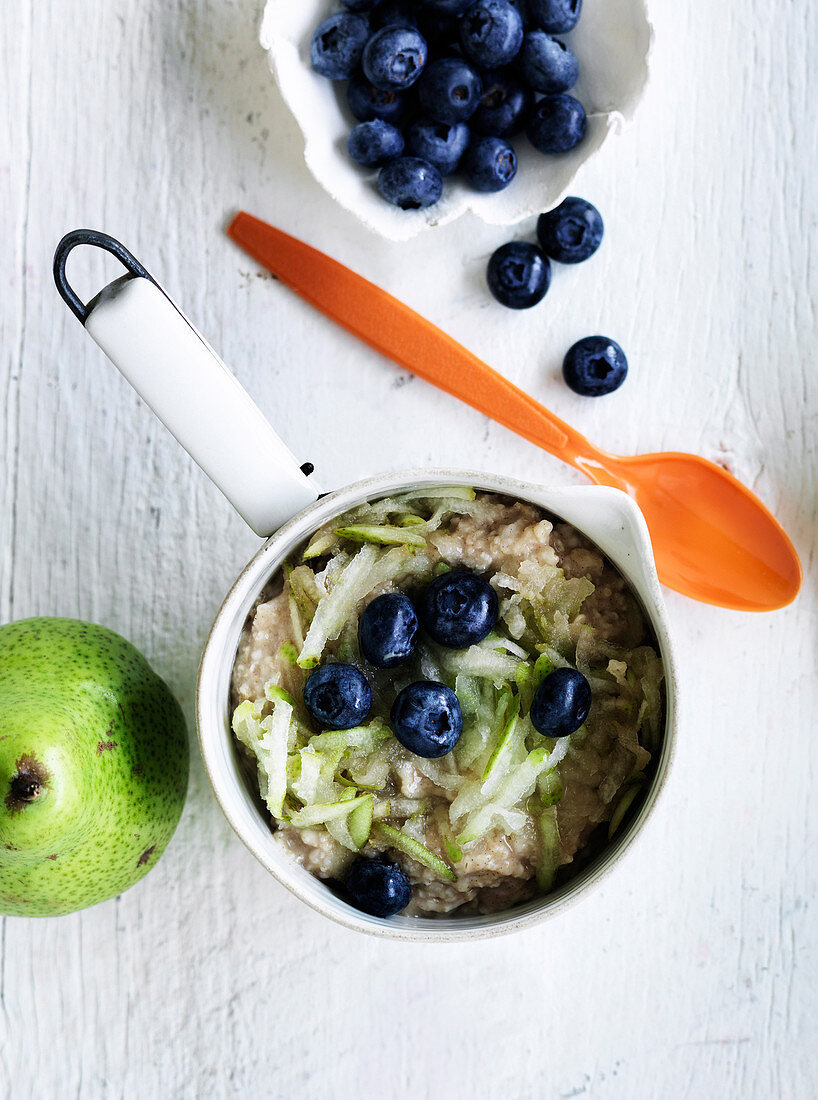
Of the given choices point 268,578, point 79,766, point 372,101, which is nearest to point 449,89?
point 372,101

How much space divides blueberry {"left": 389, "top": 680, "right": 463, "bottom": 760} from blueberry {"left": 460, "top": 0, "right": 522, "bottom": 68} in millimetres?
857

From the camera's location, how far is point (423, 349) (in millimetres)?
1395

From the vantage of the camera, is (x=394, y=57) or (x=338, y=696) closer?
(x=338, y=696)

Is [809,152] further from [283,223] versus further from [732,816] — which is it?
[732,816]

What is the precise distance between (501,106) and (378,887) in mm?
1054

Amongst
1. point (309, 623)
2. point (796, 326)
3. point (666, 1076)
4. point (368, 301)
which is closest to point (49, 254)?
point (368, 301)

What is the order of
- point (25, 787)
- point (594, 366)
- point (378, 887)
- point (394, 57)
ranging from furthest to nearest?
1. point (594, 366)
2. point (394, 57)
3. point (378, 887)
4. point (25, 787)

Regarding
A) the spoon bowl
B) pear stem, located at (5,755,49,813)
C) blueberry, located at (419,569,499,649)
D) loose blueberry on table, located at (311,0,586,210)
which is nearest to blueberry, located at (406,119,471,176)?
loose blueberry on table, located at (311,0,586,210)

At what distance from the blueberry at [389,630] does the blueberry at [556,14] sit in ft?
2.76

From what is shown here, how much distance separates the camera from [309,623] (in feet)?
3.71

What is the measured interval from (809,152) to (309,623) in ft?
3.42

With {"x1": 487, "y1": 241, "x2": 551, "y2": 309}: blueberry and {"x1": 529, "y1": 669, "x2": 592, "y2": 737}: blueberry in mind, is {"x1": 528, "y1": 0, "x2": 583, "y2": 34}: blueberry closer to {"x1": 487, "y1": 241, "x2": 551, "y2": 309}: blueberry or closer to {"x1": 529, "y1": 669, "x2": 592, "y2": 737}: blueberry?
{"x1": 487, "y1": 241, "x2": 551, "y2": 309}: blueberry

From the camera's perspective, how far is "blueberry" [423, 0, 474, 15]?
1.31 metres

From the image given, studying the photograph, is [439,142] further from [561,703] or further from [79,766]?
[79,766]
